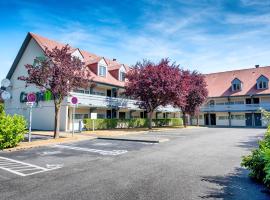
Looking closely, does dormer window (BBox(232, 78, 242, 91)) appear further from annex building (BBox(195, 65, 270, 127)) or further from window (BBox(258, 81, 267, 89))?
window (BBox(258, 81, 267, 89))

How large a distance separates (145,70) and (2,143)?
68.0 ft

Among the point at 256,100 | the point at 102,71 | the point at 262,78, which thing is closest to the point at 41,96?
the point at 102,71

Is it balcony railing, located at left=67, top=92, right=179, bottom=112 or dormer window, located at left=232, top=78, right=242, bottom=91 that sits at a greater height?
dormer window, located at left=232, top=78, right=242, bottom=91

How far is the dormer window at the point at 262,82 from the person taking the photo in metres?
46.0

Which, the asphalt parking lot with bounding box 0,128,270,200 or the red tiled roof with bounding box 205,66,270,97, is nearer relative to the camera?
the asphalt parking lot with bounding box 0,128,270,200

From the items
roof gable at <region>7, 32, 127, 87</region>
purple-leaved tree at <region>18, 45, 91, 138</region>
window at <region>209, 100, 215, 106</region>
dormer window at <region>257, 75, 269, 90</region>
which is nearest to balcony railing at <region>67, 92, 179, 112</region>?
roof gable at <region>7, 32, 127, 87</region>

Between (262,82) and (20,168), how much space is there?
4842cm

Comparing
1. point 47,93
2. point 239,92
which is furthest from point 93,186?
point 239,92

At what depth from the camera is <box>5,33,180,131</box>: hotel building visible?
28.1 metres

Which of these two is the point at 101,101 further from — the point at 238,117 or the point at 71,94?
the point at 238,117

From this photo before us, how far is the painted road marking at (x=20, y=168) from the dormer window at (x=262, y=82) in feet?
155

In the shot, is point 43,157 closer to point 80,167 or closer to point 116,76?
point 80,167

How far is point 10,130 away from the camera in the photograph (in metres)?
13.9

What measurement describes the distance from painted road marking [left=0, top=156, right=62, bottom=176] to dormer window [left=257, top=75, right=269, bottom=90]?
47345mm
